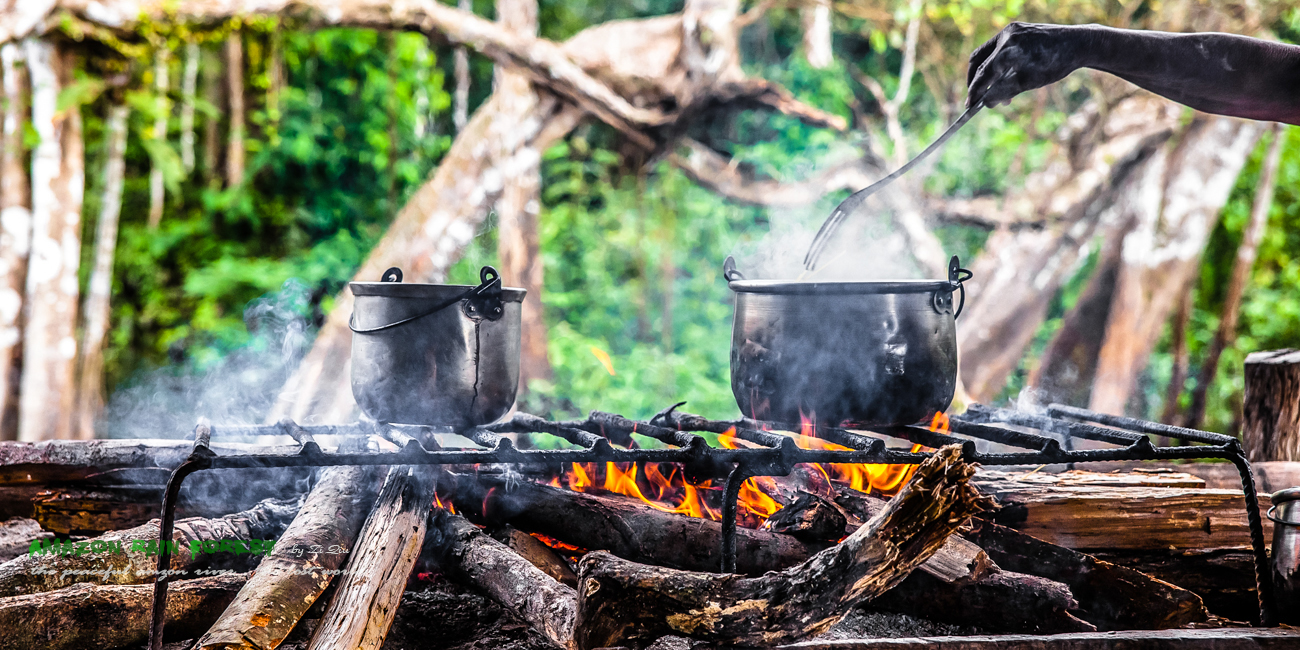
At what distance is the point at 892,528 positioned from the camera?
163 centimetres

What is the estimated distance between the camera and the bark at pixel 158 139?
6.23 metres

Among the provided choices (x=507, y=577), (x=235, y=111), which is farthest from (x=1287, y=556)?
(x=235, y=111)

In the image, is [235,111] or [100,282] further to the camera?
[235,111]

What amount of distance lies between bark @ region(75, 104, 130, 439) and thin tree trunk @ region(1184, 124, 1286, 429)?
372 inches

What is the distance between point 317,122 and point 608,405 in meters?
3.66

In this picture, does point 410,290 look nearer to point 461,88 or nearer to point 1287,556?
point 1287,556

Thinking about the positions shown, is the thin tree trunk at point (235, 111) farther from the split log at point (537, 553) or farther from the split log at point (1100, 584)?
the split log at point (1100, 584)

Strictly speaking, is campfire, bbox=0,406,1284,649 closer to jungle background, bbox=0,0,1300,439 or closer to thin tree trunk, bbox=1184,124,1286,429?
jungle background, bbox=0,0,1300,439

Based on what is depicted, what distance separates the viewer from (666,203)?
762cm

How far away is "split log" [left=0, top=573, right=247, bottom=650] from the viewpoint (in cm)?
185

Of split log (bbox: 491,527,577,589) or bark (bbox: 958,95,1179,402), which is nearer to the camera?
split log (bbox: 491,527,577,589)

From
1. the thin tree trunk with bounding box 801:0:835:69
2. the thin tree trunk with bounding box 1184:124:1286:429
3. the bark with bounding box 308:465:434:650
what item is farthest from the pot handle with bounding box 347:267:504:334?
the thin tree trunk with bounding box 1184:124:1286:429

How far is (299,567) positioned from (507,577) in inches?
18.7

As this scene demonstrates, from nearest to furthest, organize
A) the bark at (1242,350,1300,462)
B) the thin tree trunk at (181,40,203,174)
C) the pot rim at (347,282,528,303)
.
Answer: the pot rim at (347,282,528,303) → the bark at (1242,350,1300,462) → the thin tree trunk at (181,40,203,174)
